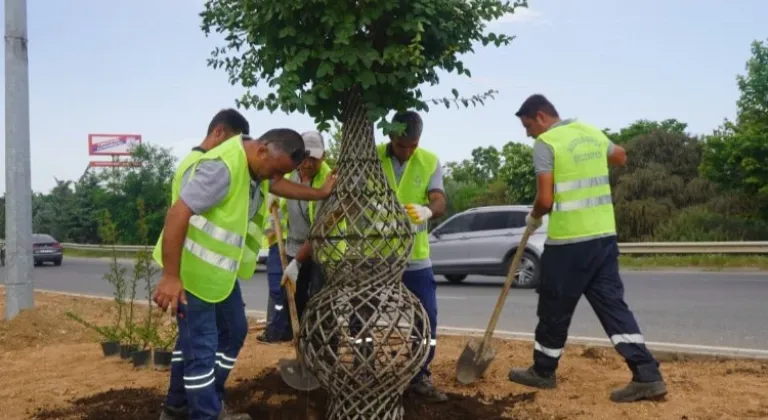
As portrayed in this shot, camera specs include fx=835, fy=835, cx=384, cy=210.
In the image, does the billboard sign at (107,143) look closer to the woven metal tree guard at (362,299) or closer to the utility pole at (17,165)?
the utility pole at (17,165)

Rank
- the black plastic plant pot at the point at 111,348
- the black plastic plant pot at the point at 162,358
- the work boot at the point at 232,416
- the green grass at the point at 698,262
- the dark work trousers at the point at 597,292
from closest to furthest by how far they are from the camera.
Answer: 1. the work boot at the point at 232,416
2. the dark work trousers at the point at 597,292
3. the black plastic plant pot at the point at 162,358
4. the black plastic plant pot at the point at 111,348
5. the green grass at the point at 698,262

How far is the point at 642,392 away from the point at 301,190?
2.28 m

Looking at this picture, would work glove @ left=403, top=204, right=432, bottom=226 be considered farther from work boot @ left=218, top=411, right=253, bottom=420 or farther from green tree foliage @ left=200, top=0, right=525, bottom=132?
work boot @ left=218, top=411, right=253, bottom=420

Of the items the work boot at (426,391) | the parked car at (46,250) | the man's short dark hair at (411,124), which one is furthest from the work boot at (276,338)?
the parked car at (46,250)

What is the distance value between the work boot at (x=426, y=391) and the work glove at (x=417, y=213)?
3.16 feet

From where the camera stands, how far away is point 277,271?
731 cm

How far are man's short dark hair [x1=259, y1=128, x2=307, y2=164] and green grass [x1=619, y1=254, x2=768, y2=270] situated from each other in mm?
17043

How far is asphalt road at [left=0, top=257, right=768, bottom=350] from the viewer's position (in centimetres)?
862

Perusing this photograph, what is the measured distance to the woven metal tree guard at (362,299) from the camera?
3838mm

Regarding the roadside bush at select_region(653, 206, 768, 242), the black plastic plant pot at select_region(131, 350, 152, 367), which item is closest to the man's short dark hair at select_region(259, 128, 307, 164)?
the black plastic plant pot at select_region(131, 350, 152, 367)

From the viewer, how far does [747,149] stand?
23906 millimetres

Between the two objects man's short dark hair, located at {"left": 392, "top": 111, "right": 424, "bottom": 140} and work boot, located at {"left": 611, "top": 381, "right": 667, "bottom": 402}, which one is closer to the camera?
man's short dark hair, located at {"left": 392, "top": 111, "right": 424, "bottom": 140}

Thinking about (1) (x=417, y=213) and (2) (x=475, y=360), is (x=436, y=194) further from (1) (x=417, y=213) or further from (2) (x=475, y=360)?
(2) (x=475, y=360)

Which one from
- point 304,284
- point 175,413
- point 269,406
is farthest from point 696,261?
point 175,413
